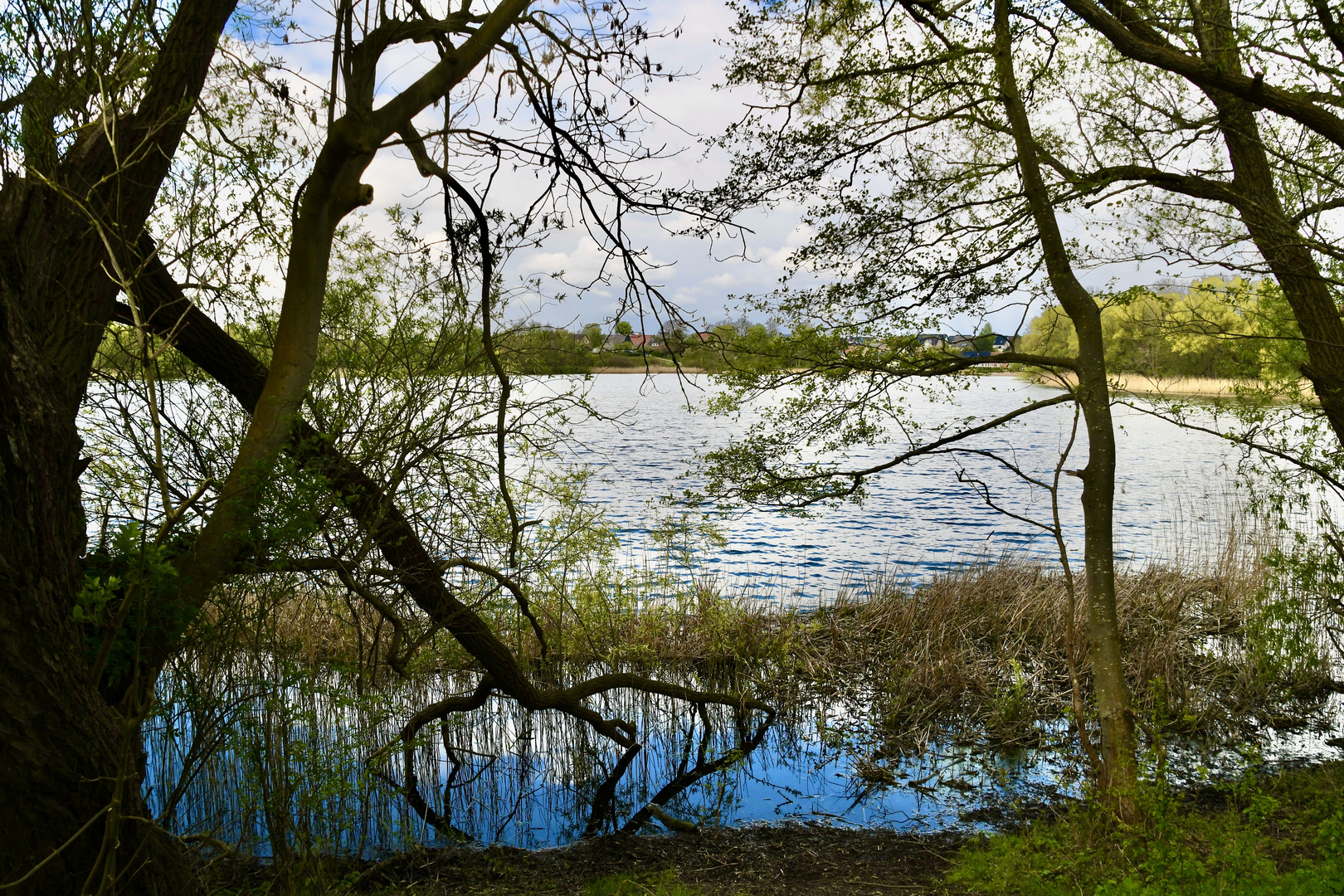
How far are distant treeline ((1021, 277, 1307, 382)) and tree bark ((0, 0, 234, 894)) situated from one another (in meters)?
5.21

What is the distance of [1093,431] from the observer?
5.26 m

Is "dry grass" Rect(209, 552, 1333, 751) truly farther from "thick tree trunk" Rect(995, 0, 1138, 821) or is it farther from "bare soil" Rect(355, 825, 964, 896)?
"thick tree trunk" Rect(995, 0, 1138, 821)

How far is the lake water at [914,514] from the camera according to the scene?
10.5 metres

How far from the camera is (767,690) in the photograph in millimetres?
7680

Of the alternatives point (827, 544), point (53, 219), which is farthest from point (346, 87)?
point (827, 544)

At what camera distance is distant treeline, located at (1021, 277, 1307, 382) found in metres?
5.49

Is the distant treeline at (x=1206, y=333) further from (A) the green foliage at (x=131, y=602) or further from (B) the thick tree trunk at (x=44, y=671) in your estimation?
(B) the thick tree trunk at (x=44, y=671)

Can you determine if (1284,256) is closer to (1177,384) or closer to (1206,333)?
(1206,333)

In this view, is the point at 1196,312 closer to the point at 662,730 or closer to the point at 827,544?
the point at 662,730

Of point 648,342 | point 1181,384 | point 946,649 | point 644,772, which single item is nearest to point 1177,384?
point 1181,384

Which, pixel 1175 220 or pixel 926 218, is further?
pixel 926 218

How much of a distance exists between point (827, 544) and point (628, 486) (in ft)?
15.1

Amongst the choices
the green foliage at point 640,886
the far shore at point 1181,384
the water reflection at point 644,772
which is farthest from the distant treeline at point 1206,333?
the green foliage at point 640,886

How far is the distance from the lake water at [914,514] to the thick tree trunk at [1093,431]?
1.52 ft
